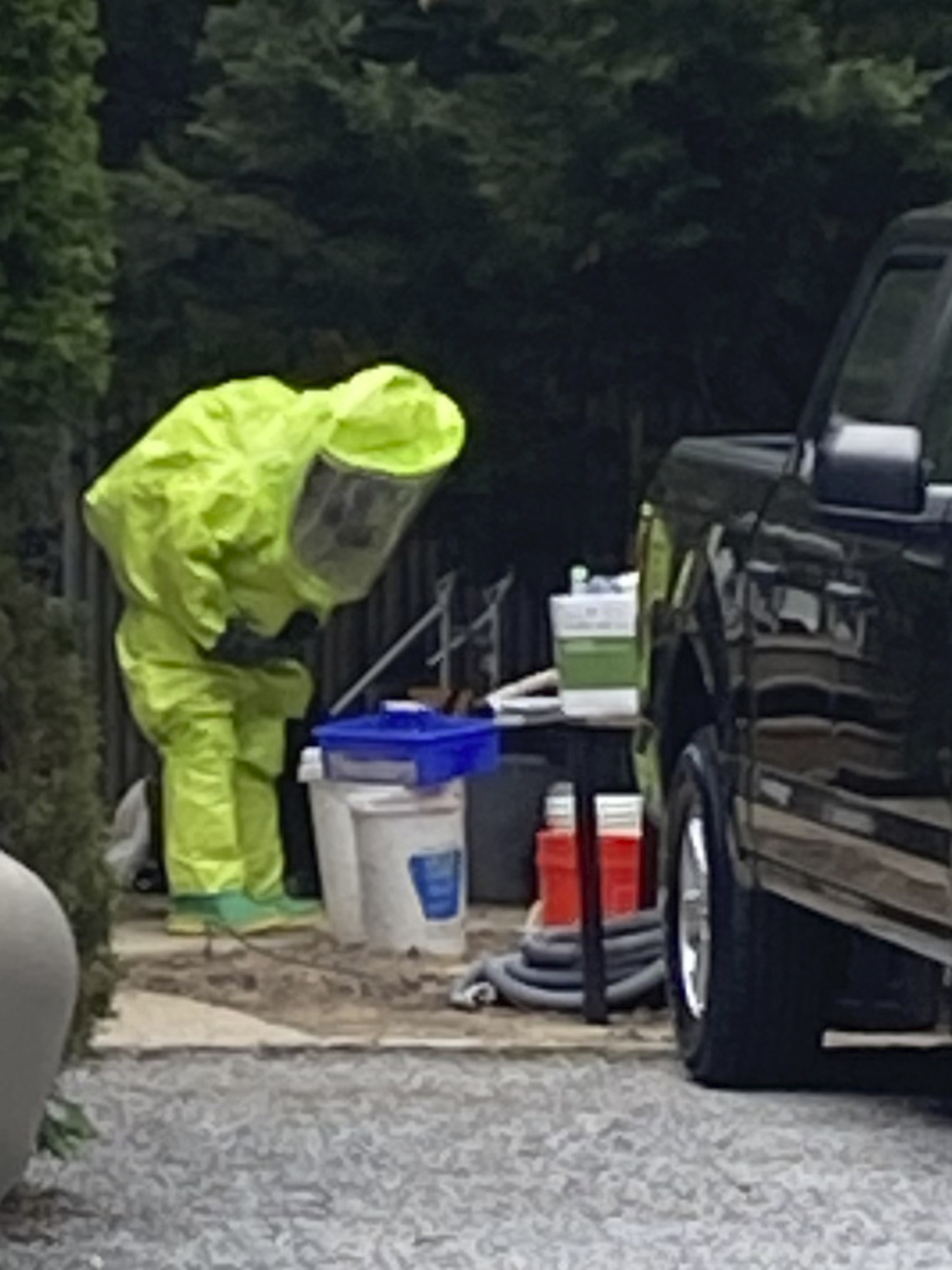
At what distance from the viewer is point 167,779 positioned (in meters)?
13.5

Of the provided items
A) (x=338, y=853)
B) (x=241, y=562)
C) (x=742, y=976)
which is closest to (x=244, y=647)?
(x=241, y=562)

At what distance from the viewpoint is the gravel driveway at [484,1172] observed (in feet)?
22.8

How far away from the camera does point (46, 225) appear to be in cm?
666

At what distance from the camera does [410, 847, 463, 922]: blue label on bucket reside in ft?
41.7

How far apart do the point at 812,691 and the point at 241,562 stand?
15.8 ft

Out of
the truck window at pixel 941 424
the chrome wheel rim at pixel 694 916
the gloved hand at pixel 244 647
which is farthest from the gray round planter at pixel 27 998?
the gloved hand at pixel 244 647

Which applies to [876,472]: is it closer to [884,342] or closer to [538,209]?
[884,342]

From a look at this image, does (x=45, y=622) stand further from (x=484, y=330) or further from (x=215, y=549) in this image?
(x=484, y=330)

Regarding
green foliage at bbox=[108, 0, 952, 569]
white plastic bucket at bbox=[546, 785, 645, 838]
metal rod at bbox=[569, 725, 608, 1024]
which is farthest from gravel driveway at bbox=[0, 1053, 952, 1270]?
green foliage at bbox=[108, 0, 952, 569]

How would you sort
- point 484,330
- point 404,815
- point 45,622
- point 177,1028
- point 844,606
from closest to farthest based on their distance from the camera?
point 45,622
point 844,606
point 177,1028
point 404,815
point 484,330

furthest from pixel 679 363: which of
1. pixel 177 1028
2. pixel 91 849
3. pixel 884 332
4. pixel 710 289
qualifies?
pixel 91 849

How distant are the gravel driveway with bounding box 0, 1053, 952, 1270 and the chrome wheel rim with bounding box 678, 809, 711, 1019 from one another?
237mm

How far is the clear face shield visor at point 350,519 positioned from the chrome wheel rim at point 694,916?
10.8ft

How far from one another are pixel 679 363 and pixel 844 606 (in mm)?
6680
